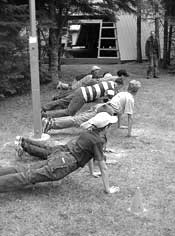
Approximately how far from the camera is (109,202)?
4.83 metres

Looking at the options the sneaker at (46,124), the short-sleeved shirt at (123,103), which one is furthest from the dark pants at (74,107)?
the short-sleeved shirt at (123,103)

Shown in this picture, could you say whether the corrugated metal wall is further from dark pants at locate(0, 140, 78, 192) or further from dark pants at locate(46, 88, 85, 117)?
dark pants at locate(0, 140, 78, 192)

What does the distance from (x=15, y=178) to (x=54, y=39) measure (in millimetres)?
9317

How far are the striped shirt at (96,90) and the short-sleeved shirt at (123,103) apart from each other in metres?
0.86

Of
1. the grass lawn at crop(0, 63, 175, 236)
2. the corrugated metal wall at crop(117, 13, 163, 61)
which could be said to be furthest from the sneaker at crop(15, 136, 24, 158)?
the corrugated metal wall at crop(117, 13, 163, 61)

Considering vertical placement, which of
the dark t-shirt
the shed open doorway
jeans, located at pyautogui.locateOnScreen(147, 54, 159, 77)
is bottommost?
the dark t-shirt

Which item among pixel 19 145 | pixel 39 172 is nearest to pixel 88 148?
pixel 39 172

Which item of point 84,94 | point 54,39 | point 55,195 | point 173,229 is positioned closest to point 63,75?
point 54,39

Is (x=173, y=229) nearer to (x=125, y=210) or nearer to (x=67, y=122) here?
(x=125, y=210)

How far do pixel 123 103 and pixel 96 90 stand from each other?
1.03 m

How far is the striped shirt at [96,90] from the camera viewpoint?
828 cm

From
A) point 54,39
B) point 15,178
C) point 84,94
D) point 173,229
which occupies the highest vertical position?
point 54,39

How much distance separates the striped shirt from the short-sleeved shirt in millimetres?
857

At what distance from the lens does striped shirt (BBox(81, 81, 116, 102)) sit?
828cm
